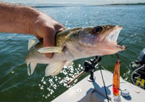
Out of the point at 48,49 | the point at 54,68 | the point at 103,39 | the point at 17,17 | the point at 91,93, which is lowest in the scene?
the point at 91,93

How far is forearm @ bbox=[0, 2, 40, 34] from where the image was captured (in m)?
2.23

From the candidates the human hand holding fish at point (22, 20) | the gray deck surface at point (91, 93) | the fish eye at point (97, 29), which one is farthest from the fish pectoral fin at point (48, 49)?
the gray deck surface at point (91, 93)

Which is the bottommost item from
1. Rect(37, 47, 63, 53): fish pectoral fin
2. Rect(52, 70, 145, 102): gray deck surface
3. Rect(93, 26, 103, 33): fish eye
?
Rect(52, 70, 145, 102): gray deck surface

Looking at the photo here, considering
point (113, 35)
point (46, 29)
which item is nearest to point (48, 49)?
point (46, 29)

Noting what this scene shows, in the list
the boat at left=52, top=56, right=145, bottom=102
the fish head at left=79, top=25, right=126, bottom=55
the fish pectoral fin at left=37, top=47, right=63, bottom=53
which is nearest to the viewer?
the fish head at left=79, top=25, right=126, bottom=55

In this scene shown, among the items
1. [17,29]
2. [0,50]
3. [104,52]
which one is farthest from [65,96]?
[0,50]

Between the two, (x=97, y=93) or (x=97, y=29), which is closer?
(x=97, y=29)

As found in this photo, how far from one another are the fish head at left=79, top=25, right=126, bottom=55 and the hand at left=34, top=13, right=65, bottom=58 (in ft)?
1.30

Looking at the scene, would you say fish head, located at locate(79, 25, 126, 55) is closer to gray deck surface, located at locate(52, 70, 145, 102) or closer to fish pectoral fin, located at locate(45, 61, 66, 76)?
fish pectoral fin, located at locate(45, 61, 66, 76)

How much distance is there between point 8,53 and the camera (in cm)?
969

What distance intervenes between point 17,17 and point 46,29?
62cm

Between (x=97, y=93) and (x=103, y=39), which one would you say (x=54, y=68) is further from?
(x=97, y=93)

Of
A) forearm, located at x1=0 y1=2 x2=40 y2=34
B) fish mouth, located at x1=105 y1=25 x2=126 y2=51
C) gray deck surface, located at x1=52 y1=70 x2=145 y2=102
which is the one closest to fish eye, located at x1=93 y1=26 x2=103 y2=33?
fish mouth, located at x1=105 y1=25 x2=126 y2=51

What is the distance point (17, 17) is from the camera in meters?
2.29
